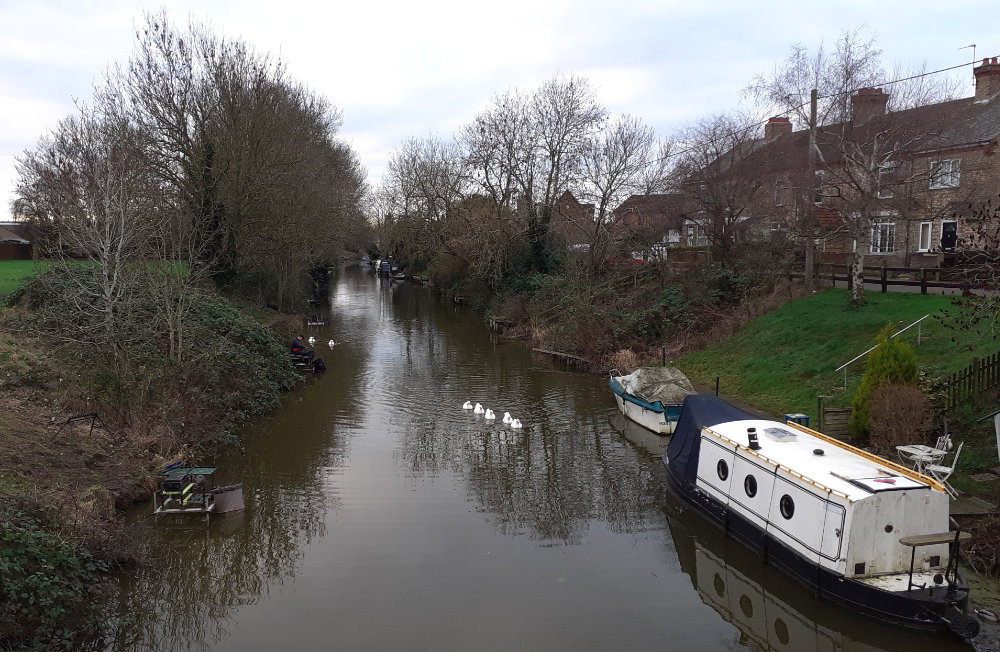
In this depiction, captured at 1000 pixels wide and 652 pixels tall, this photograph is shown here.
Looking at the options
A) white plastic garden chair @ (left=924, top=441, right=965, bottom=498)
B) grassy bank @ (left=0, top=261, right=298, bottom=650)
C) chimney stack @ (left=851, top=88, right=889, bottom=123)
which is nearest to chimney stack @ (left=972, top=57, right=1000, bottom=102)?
chimney stack @ (left=851, top=88, right=889, bottom=123)

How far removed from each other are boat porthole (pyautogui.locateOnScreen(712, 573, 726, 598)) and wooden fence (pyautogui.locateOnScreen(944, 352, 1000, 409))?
25.3ft

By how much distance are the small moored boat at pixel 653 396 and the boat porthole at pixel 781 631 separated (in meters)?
9.88

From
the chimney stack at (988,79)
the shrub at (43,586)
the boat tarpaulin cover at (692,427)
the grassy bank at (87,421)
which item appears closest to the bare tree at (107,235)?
the grassy bank at (87,421)

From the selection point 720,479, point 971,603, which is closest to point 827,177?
point 720,479

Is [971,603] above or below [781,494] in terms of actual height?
below

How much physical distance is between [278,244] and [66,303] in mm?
13073

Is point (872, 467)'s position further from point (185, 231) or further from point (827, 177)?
point (827, 177)

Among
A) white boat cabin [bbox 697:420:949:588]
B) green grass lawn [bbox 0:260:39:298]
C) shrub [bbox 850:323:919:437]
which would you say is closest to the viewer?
white boat cabin [bbox 697:420:949:588]

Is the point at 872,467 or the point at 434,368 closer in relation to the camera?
the point at 872,467

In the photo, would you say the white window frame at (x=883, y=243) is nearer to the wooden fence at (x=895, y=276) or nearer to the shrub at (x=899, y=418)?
the wooden fence at (x=895, y=276)

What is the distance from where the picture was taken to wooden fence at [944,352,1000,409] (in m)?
16.0

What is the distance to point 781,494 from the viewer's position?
40.7ft

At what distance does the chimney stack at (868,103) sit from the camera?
2539 cm

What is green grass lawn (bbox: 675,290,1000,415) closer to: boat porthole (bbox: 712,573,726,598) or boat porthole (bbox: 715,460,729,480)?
boat porthole (bbox: 715,460,729,480)
